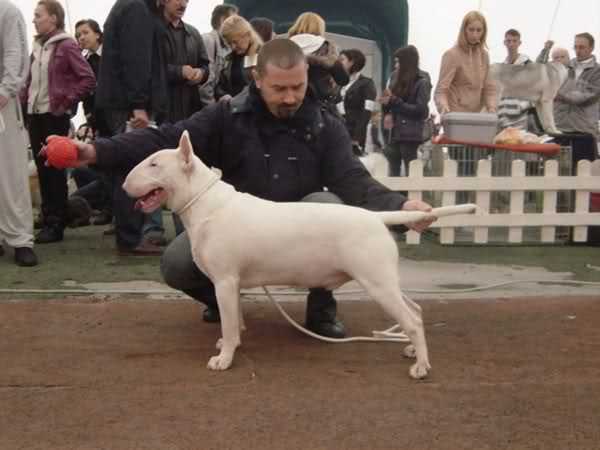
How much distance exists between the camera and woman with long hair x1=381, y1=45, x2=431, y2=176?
23.6 ft

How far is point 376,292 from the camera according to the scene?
2850 mm

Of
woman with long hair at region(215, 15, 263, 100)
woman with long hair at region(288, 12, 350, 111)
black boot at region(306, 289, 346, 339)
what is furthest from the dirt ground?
woman with long hair at region(215, 15, 263, 100)

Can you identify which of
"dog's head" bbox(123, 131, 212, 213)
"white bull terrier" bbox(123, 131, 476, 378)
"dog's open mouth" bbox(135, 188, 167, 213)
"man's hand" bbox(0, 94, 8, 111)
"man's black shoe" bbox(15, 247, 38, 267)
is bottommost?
"man's black shoe" bbox(15, 247, 38, 267)

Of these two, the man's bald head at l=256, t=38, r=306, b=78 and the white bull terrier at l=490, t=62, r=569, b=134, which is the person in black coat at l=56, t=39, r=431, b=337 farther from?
the white bull terrier at l=490, t=62, r=569, b=134

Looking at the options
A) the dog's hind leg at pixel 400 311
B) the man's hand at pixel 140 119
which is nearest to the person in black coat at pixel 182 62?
the man's hand at pixel 140 119

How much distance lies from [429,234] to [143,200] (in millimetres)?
4005

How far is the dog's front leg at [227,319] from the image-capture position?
2953mm

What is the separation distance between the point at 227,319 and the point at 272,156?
2.65 feet

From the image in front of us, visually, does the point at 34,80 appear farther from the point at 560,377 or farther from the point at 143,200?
the point at 560,377

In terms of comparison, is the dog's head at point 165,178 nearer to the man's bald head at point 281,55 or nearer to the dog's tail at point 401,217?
the man's bald head at point 281,55

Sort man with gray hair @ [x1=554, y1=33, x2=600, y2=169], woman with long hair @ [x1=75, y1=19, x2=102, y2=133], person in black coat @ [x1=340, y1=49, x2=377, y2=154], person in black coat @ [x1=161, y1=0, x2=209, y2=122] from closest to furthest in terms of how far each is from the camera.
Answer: person in black coat @ [x1=161, y1=0, x2=209, y2=122], woman with long hair @ [x1=75, y1=19, x2=102, y2=133], man with gray hair @ [x1=554, y1=33, x2=600, y2=169], person in black coat @ [x1=340, y1=49, x2=377, y2=154]

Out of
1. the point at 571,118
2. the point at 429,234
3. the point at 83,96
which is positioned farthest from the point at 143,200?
the point at 571,118

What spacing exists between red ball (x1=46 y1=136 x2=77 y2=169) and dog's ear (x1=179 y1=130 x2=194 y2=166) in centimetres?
43

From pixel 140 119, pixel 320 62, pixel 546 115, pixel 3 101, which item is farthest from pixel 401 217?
pixel 546 115
